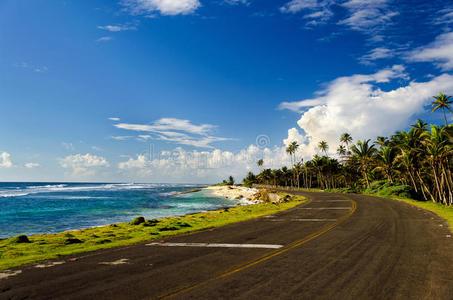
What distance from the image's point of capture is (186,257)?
33.0ft

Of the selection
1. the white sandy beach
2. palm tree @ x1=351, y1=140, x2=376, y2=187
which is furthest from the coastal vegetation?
the white sandy beach

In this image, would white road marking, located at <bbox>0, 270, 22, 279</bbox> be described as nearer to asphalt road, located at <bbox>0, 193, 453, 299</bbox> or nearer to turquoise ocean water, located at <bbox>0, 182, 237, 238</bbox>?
asphalt road, located at <bbox>0, 193, 453, 299</bbox>

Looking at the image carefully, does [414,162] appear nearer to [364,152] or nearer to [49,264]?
[364,152]

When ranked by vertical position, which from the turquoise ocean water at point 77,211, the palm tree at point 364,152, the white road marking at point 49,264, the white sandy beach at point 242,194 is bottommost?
the white sandy beach at point 242,194

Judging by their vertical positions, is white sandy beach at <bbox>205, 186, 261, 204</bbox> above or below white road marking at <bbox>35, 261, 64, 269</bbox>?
below

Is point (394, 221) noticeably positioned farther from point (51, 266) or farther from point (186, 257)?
point (51, 266)

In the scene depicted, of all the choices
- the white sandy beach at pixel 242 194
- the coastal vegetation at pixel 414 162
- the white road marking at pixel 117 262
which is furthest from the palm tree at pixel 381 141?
the white road marking at pixel 117 262

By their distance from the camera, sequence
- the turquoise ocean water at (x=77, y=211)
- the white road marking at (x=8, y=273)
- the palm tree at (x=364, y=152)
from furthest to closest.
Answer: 1. the palm tree at (x=364, y=152)
2. the turquoise ocean water at (x=77, y=211)
3. the white road marking at (x=8, y=273)

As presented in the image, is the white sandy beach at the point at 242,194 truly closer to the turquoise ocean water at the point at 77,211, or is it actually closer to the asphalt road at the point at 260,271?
the turquoise ocean water at the point at 77,211

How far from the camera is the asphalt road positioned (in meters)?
6.46

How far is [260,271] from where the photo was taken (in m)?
8.03

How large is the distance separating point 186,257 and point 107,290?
3.63m

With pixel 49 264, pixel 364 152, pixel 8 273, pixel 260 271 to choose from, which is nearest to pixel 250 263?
pixel 260 271

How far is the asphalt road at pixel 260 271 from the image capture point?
21.2ft
